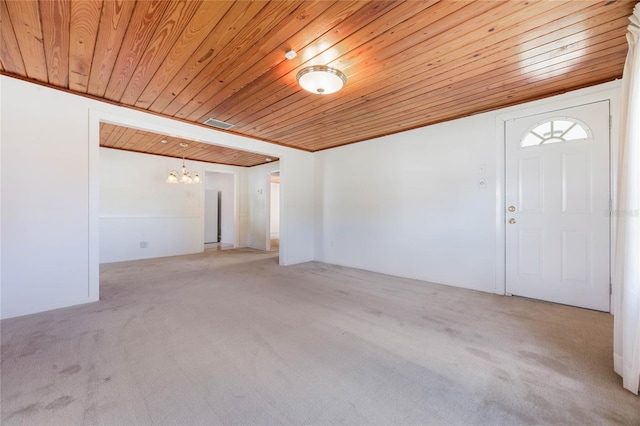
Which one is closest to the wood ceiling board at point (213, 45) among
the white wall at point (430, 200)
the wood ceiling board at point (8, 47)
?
the wood ceiling board at point (8, 47)

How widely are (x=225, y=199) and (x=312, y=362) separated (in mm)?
7936

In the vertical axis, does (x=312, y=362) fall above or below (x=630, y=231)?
below

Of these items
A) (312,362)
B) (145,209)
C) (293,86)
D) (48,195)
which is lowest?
(312,362)

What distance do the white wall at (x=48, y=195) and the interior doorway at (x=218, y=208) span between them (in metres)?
5.49

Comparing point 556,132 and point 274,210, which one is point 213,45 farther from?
point 274,210

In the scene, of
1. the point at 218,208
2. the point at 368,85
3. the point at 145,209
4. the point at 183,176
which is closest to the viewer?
the point at 368,85

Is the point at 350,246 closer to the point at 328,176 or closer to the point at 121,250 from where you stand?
the point at 328,176

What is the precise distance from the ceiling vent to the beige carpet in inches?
98.4

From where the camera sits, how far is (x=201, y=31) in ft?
6.42

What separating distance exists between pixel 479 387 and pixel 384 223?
10.3ft

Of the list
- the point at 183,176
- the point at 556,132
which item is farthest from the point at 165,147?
the point at 556,132

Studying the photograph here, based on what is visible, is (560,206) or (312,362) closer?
(312,362)

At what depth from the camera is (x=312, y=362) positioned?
74.6 inches

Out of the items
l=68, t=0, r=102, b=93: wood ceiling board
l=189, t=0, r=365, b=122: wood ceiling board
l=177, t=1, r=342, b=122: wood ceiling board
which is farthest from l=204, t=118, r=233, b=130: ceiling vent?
l=68, t=0, r=102, b=93: wood ceiling board
